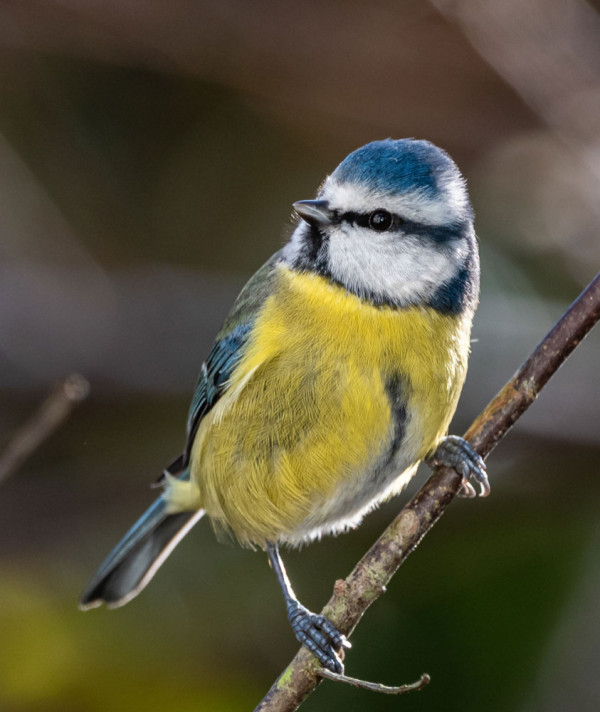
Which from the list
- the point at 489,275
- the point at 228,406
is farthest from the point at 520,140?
the point at 228,406

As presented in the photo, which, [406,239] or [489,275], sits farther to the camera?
[489,275]

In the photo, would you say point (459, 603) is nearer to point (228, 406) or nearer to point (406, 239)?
point (228, 406)

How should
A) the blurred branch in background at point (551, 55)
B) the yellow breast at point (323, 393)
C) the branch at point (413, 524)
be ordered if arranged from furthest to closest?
1. the blurred branch in background at point (551, 55)
2. the yellow breast at point (323, 393)
3. the branch at point (413, 524)

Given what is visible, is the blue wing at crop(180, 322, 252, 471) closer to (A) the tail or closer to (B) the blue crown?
(A) the tail

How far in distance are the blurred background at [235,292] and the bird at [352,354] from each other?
775 millimetres

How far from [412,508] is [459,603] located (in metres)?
1.17

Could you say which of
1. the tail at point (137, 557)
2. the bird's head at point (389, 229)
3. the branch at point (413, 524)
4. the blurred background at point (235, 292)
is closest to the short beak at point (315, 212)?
the bird's head at point (389, 229)

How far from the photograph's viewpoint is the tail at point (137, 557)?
2955 mm

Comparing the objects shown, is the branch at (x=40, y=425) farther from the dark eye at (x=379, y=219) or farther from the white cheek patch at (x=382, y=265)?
the dark eye at (x=379, y=219)

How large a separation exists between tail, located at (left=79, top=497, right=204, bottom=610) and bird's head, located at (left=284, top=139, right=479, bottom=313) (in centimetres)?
107

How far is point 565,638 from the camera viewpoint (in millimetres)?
3047

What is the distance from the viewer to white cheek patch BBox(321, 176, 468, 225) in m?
2.33

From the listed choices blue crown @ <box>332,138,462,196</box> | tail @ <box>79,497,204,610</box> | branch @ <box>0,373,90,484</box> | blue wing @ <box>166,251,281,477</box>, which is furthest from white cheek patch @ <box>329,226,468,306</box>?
tail @ <box>79,497,204,610</box>

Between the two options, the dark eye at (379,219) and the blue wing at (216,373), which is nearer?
the dark eye at (379,219)
